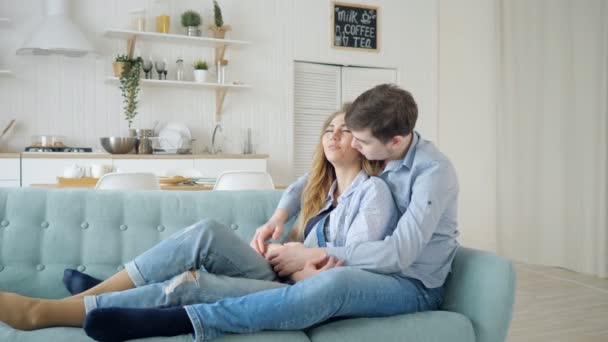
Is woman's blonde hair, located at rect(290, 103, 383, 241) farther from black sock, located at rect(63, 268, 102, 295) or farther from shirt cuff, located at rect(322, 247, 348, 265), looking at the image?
black sock, located at rect(63, 268, 102, 295)

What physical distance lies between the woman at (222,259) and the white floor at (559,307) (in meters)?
1.36

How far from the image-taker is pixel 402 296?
1.75m

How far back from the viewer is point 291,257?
6.23ft

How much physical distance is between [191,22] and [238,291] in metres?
4.19

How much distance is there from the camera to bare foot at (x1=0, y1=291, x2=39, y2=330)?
5.07 ft

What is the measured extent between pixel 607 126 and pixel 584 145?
249 millimetres

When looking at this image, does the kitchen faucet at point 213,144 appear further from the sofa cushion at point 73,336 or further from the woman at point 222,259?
the sofa cushion at point 73,336

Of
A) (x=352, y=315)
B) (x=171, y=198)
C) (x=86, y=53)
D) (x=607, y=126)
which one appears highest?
(x=86, y=53)

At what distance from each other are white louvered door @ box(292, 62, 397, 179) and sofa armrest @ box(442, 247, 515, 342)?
13.9ft

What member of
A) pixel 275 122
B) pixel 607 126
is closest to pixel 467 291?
pixel 607 126

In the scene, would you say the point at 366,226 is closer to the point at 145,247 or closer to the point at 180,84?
the point at 145,247

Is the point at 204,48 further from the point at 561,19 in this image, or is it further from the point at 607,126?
the point at 607,126

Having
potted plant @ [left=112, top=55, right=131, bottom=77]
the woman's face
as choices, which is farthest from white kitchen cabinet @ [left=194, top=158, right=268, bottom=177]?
the woman's face

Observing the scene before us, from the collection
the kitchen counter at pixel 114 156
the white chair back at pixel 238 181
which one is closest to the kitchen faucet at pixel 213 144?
the kitchen counter at pixel 114 156
